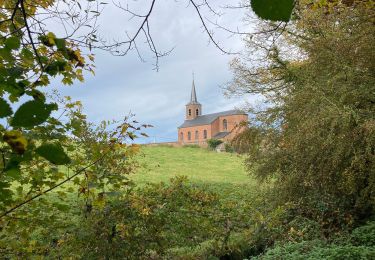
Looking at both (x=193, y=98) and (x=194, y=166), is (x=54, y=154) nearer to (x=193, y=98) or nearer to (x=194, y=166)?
(x=194, y=166)

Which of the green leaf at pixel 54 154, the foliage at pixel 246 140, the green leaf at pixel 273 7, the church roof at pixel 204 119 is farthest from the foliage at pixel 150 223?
the church roof at pixel 204 119

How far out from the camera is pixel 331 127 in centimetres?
667

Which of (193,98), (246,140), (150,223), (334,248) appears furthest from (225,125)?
(150,223)

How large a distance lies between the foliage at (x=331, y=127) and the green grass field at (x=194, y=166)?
30.8 feet

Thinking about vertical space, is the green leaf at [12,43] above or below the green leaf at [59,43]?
below

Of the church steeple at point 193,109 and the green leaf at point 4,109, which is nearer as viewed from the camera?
the green leaf at point 4,109

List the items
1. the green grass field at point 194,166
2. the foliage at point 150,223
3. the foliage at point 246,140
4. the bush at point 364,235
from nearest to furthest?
the foliage at point 150,223 < the bush at point 364,235 < the foliage at point 246,140 < the green grass field at point 194,166

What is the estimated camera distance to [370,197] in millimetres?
7148

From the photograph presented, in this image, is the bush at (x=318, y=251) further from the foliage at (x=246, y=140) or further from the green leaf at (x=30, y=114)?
the green leaf at (x=30, y=114)

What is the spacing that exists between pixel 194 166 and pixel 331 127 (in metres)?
19.0

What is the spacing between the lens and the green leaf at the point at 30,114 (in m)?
0.48

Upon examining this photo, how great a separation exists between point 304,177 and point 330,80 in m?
2.10

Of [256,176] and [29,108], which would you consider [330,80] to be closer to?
[256,176]

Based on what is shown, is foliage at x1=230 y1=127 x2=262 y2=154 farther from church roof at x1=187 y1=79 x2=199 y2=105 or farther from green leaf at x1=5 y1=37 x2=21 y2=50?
church roof at x1=187 y1=79 x2=199 y2=105
